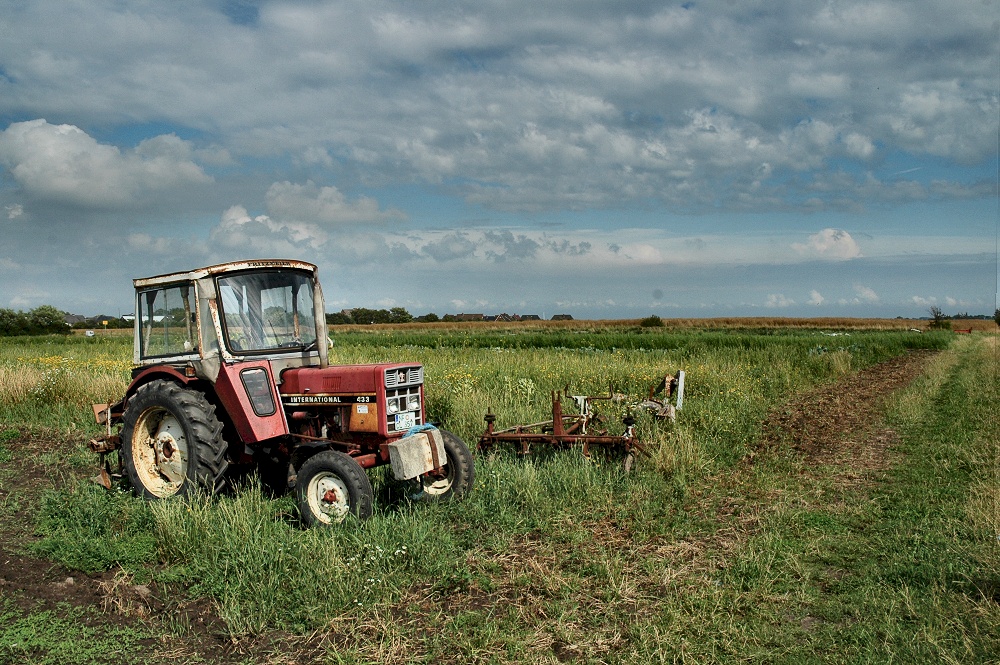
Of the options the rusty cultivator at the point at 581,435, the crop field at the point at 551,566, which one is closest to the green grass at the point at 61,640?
the crop field at the point at 551,566

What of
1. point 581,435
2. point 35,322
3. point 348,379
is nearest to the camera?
point 348,379

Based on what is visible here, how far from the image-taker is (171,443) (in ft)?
22.0

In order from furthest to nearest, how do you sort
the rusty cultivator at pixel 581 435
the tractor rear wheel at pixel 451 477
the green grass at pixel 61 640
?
the rusty cultivator at pixel 581 435 < the tractor rear wheel at pixel 451 477 < the green grass at pixel 61 640

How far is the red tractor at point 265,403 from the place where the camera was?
5949 mm

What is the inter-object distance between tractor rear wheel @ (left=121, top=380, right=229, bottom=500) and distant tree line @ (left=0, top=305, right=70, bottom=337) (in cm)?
4562

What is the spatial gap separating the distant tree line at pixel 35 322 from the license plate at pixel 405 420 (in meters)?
47.3

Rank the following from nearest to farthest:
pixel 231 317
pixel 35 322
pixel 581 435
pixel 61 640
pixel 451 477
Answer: pixel 61 640 → pixel 231 317 → pixel 451 477 → pixel 581 435 → pixel 35 322

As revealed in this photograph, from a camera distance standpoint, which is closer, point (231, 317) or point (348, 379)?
point (348, 379)

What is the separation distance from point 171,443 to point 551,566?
3740 millimetres

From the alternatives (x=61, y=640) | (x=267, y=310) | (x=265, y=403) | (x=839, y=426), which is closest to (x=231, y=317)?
(x=267, y=310)

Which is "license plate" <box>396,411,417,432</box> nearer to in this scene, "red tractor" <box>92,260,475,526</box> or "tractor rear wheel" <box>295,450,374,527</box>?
"red tractor" <box>92,260,475,526</box>

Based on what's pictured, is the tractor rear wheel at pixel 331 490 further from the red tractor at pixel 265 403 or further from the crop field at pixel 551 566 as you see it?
the crop field at pixel 551 566

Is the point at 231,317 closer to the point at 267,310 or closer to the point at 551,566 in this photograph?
the point at 267,310

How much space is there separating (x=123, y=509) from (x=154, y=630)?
7.75 feet
